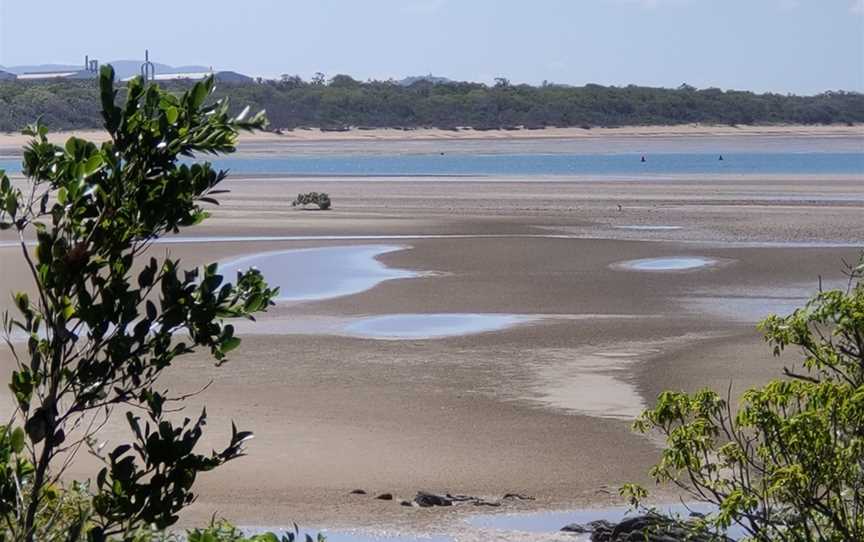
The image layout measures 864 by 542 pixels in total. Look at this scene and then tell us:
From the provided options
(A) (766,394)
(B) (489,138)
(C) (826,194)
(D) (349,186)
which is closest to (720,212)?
(C) (826,194)

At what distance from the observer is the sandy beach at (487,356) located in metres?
9.49

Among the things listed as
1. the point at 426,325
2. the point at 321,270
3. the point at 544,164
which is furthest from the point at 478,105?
A: the point at 426,325

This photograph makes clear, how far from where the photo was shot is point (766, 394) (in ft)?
13.9

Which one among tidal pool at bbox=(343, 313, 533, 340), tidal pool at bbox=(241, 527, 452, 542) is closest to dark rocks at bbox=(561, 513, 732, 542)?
tidal pool at bbox=(241, 527, 452, 542)

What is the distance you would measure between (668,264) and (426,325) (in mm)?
7843

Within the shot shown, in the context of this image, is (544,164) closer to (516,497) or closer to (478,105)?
(478,105)

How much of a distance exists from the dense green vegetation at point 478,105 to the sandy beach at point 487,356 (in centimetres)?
6947

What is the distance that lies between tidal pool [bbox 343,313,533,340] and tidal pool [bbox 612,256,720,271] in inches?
228

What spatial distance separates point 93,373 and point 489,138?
9729cm

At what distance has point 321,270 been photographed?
2236 cm

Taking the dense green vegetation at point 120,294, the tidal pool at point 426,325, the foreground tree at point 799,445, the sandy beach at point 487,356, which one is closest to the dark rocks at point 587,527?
the sandy beach at point 487,356

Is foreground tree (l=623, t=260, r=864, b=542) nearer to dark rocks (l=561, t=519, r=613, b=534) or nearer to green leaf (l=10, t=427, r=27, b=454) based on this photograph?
green leaf (l=10, t=427, r=27, b=454)

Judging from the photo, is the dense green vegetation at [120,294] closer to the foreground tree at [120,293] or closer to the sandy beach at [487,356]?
the foreground tree at [120,293]

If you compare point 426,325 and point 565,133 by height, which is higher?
point 565,133
